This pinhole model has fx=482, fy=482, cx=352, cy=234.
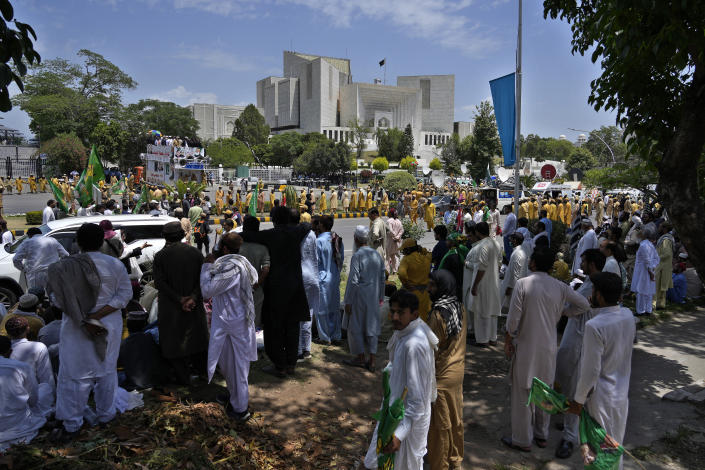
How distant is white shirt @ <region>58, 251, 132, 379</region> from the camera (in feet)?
10.8

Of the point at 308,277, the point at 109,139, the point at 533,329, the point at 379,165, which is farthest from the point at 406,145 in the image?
the point at 533,329

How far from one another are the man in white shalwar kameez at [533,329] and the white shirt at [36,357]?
352cm

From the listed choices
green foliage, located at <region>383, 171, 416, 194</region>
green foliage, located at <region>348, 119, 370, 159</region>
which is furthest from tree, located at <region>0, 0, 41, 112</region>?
green foliage, located at <region>348, 119, 370, 159</region>

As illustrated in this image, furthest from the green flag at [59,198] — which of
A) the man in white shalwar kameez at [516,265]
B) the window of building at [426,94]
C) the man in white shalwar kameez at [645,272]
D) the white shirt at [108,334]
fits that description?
the window of building at [426,94]

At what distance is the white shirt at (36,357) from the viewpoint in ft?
11.3

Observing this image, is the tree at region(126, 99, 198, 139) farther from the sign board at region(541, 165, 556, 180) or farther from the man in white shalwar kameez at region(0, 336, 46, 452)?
the man in white shalwar kameez at region(0, 336, 46, 452)

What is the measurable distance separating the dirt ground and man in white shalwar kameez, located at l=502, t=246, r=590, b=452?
36cm

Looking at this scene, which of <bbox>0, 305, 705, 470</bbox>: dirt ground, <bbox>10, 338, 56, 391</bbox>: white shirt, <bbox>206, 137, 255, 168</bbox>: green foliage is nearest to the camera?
<bbox>0, 305, 705, 470</bbox>: dirt ground

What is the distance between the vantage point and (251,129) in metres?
78.1

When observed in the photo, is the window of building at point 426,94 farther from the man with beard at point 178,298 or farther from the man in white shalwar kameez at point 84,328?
the man in white shalwar kameez at point 84,328

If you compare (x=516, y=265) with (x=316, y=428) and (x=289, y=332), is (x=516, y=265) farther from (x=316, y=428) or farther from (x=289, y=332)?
(x=316, y=428)

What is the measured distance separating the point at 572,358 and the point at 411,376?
83.1 inches

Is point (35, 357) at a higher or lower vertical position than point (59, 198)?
lower

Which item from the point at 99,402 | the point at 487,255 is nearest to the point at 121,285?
the point at 99,402
